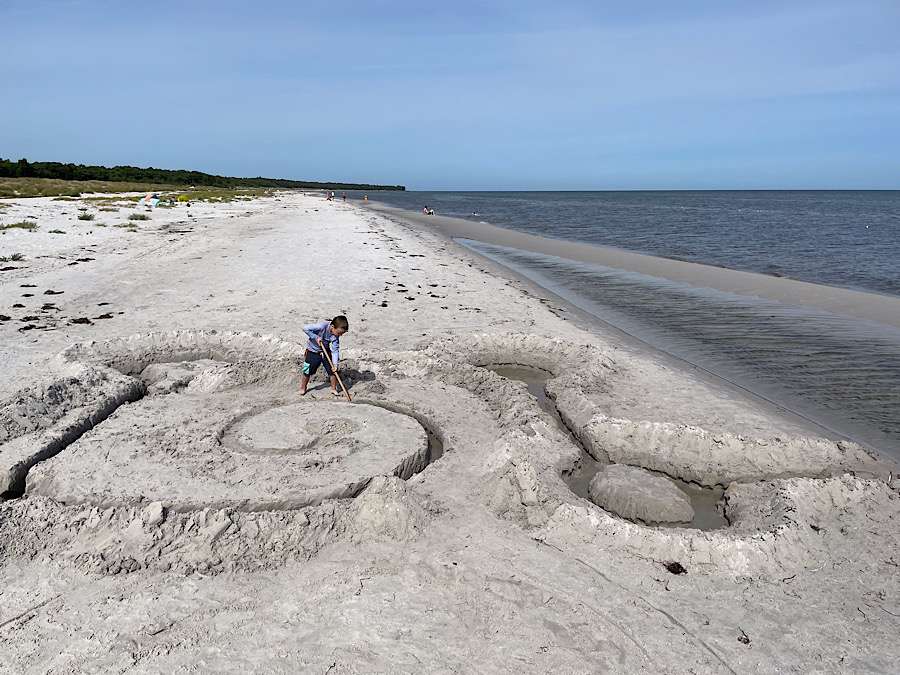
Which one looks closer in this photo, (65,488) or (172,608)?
(172,608)

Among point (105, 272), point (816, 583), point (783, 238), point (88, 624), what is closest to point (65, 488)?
point (88, 624)

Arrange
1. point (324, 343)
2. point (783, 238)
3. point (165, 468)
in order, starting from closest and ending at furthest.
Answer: point (165, 468) < point (324, 343) < point (783, 238)

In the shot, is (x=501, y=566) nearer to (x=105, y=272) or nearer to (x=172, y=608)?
(x=172, y=608)

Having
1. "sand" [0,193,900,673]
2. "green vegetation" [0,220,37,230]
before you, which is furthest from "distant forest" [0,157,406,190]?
"sand" [0,193,900,673]

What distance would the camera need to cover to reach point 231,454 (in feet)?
18.9

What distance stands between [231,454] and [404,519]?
2.21m

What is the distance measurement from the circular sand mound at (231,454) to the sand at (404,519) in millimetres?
29

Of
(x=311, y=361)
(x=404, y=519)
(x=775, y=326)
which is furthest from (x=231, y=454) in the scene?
(x=775, y=326)

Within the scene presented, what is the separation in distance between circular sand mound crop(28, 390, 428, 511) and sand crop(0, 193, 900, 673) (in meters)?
0.03

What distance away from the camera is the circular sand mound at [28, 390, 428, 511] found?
5043 millimetres

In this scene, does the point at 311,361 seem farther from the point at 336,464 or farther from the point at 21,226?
the point at 21,226

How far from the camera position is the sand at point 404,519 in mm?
3533

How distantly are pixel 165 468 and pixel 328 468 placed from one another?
1.59 meters

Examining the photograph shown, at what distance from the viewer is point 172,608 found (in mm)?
3719
